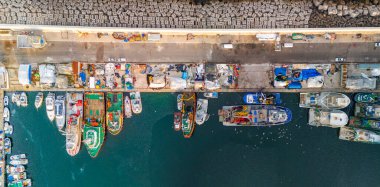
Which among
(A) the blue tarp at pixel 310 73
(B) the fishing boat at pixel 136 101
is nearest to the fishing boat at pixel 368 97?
(A) the blue tarp at pixel 310 73

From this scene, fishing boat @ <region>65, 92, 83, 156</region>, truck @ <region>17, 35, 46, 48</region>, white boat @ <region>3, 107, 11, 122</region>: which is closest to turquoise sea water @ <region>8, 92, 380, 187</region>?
white boat @ <region>3, 107, 11, 122</region>

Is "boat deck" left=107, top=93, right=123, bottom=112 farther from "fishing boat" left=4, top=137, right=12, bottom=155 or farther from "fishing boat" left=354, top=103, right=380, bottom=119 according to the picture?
"fishing boat" left=354, top=103, right=380, bottom=119

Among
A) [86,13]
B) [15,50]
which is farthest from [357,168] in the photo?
[15,50]

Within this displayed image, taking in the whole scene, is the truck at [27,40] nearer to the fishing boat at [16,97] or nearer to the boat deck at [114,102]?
the fishing boat at [16,97]

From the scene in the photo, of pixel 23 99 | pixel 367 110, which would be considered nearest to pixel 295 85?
pixel 367 110

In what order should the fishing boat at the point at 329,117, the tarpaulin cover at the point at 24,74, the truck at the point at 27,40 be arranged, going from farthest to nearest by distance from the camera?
the fishing boat at the point at 329,117 < the tarpaulin cover at the point at 24,74 < the truck at the point at 27,40
